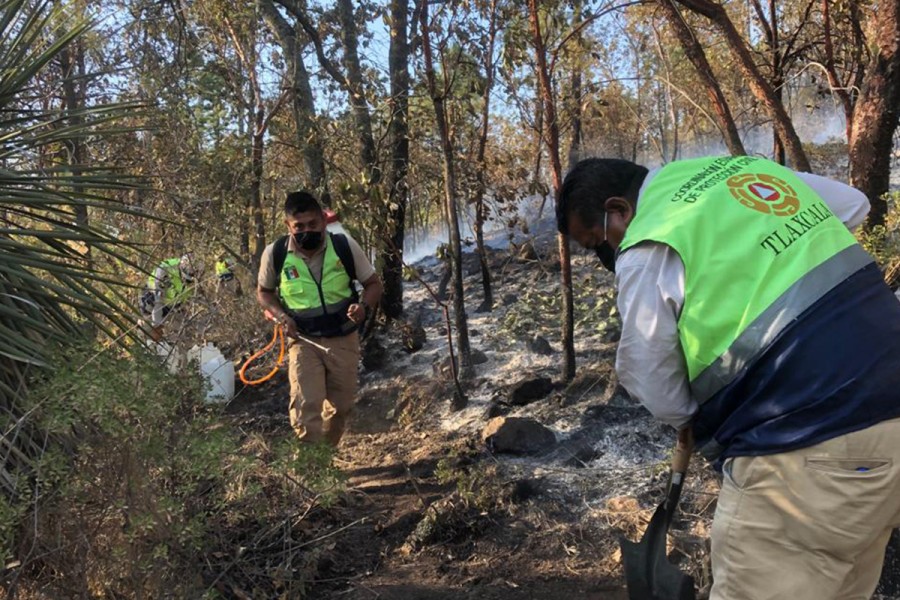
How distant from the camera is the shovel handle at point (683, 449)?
1.86 meters

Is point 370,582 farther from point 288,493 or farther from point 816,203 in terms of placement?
point 816,203

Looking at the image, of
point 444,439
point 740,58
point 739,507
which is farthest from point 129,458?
point 740,58

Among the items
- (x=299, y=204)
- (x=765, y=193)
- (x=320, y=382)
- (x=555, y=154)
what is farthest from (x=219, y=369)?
(x=765, y=193)

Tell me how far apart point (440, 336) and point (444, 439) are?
265 centimetres

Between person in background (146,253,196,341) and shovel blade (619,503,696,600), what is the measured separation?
2059 mm

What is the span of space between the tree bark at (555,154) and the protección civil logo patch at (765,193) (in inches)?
111

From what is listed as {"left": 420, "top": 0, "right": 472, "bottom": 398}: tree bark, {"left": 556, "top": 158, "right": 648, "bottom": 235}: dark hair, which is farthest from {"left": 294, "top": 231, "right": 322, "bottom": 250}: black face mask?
{"left": 556, "top": 158, "right": 648, "bottom": 235}: dark hair

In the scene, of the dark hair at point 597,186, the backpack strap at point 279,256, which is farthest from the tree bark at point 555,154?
the dark hair at point 597,186

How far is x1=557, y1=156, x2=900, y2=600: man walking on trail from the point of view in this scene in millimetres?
1503

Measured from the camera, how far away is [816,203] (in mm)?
1711

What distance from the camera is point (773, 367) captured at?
1.52 m

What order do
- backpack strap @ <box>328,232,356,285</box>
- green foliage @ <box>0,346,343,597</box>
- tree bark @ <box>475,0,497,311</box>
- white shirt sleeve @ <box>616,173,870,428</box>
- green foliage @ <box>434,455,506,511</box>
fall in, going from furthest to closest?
1. tree bark @ <box>475,0,497,311</box>
2. backpack strap @ <box>328,232,356,285</box>
3. green foliage @ <box>434,455,506,511</box>
4. green foliage @ <box>0,346,343,597</box>
5. white shirt sleeve @ <box>616,173,870,428</box>

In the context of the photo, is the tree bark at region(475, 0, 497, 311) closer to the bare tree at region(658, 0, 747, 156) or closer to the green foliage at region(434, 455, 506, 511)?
the bare tree at region(658, 0, 747, 156)

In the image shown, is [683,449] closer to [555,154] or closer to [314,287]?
[314,287]
